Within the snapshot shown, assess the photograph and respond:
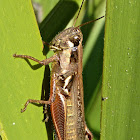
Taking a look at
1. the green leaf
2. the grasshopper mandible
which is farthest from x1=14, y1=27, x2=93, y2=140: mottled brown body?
the green leaf

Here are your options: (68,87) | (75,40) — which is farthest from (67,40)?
(68,87)

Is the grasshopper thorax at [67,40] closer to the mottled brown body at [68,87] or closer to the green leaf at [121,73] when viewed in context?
the mottled brown body at [68,87]

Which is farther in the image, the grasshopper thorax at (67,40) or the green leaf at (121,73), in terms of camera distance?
the grasshopper thorax at (67,40)

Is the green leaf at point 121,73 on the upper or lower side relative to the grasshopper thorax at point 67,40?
lower

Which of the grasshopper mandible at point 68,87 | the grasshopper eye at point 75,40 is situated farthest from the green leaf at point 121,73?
the grasshopper eye at point 75,40

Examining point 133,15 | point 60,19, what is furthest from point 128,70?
point 60,19

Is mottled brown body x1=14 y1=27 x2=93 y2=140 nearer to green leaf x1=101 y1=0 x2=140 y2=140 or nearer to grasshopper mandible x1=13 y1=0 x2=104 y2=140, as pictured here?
grasshopper mandible x1=13 y1=0 x2=104 y2=140

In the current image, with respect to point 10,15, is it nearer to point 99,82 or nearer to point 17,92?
point 17,92
